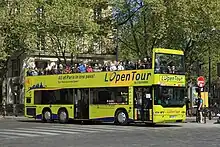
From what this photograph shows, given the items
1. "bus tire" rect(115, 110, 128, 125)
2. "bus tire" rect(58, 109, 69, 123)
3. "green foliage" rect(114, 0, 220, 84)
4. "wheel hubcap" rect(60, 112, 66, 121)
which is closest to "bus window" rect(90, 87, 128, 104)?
"bus tire" rect(115, 110, 128, 125)

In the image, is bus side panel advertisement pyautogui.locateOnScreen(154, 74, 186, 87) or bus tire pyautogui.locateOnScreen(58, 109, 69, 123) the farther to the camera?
bus tire pyautogui.locateOnScreen(58, 109, 69, 123)

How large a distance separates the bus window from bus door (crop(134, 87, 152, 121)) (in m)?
0.78

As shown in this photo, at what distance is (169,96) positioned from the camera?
99.1 feet

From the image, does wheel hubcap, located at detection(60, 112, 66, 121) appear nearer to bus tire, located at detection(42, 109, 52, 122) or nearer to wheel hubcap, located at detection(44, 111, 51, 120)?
bus tire, located at detection(42, 109, 52, 122)

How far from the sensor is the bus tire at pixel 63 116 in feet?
112

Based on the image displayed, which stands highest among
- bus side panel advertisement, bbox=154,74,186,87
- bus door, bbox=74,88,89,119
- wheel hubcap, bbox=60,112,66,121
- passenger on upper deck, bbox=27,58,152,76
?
passenger on upper deck, bbox=27,58,152,76

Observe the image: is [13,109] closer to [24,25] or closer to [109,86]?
[24,25]

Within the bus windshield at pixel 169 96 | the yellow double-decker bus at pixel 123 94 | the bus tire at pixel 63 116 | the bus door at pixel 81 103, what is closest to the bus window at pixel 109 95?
the yellow double-decker bus at pixel 123 94

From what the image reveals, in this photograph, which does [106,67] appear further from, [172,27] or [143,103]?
[172,27]

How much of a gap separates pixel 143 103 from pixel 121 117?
5.88 feet

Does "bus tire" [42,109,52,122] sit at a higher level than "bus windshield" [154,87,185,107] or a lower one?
lower

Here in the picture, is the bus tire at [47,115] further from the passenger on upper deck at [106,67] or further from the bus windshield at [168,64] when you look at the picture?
the bus windshield at [168,64]

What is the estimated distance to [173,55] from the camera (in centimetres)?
3098

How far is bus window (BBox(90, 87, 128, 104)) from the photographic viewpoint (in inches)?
1227
